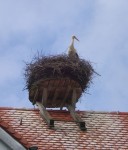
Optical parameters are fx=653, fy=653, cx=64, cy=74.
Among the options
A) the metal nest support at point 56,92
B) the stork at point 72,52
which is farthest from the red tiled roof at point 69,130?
the stork at point 72,52

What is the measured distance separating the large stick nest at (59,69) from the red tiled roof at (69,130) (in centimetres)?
113

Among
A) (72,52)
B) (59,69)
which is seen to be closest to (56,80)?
(59,69)

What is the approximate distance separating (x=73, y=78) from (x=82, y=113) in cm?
118

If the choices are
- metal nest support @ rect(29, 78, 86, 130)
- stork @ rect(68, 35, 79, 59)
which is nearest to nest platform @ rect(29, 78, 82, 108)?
metal nest support @ rect(29, 78, 86, 130)

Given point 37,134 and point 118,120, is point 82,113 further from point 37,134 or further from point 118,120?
point 37,134

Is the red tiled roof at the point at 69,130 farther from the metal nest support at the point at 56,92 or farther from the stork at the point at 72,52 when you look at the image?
the stork at the point at 72,52

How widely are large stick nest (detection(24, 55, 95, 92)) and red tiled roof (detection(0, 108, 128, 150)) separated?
1.13 m

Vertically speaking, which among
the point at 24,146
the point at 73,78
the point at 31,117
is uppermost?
the point at 73,78

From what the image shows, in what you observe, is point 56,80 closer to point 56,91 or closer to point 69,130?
point 56,91

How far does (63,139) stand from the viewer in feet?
41.0

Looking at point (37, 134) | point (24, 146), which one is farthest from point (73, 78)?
point (24, 146)

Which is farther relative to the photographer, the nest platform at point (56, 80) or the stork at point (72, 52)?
the stork at point (72, 52)

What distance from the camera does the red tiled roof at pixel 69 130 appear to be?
1222 cm

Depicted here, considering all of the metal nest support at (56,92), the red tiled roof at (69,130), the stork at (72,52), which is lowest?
the red tiled roof at (69,130)
